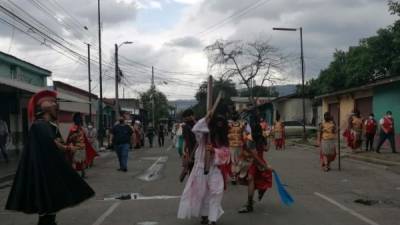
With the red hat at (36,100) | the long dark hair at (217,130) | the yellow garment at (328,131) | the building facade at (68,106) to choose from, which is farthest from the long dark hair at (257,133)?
the building facade at (68,106)

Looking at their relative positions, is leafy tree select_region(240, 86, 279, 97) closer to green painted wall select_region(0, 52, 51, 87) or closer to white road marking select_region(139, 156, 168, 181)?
green painted wall select_region(0, 52, 51, 87)

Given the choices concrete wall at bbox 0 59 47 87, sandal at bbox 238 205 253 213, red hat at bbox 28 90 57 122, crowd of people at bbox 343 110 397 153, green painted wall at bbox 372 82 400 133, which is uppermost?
concrete wall at bbox 0 59 47 87

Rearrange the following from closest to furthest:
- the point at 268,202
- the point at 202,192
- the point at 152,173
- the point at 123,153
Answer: the point at 202,192
the point at 268,202
the point at 152,173
the point at 123,153

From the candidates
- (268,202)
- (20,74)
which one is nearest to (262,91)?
(20,74)

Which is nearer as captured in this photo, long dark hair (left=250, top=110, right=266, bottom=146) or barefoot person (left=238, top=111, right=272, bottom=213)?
barefoot person (left=238, top=111, right=272, bottom=213)

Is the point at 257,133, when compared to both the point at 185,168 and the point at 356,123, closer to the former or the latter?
the point at 185,168

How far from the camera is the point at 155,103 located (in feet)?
305

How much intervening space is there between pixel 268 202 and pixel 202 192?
111 inches

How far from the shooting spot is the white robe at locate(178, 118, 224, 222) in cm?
823

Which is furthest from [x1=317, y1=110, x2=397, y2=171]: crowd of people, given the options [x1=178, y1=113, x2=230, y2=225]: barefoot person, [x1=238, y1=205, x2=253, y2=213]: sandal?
[x1=178, y1=113, x2=230, y2=225]: barefoot person

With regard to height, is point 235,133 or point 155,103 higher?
point 155,103

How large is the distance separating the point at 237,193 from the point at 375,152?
12453mm

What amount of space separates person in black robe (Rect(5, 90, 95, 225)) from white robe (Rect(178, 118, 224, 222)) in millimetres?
1494

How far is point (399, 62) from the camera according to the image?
39625 millimetres
